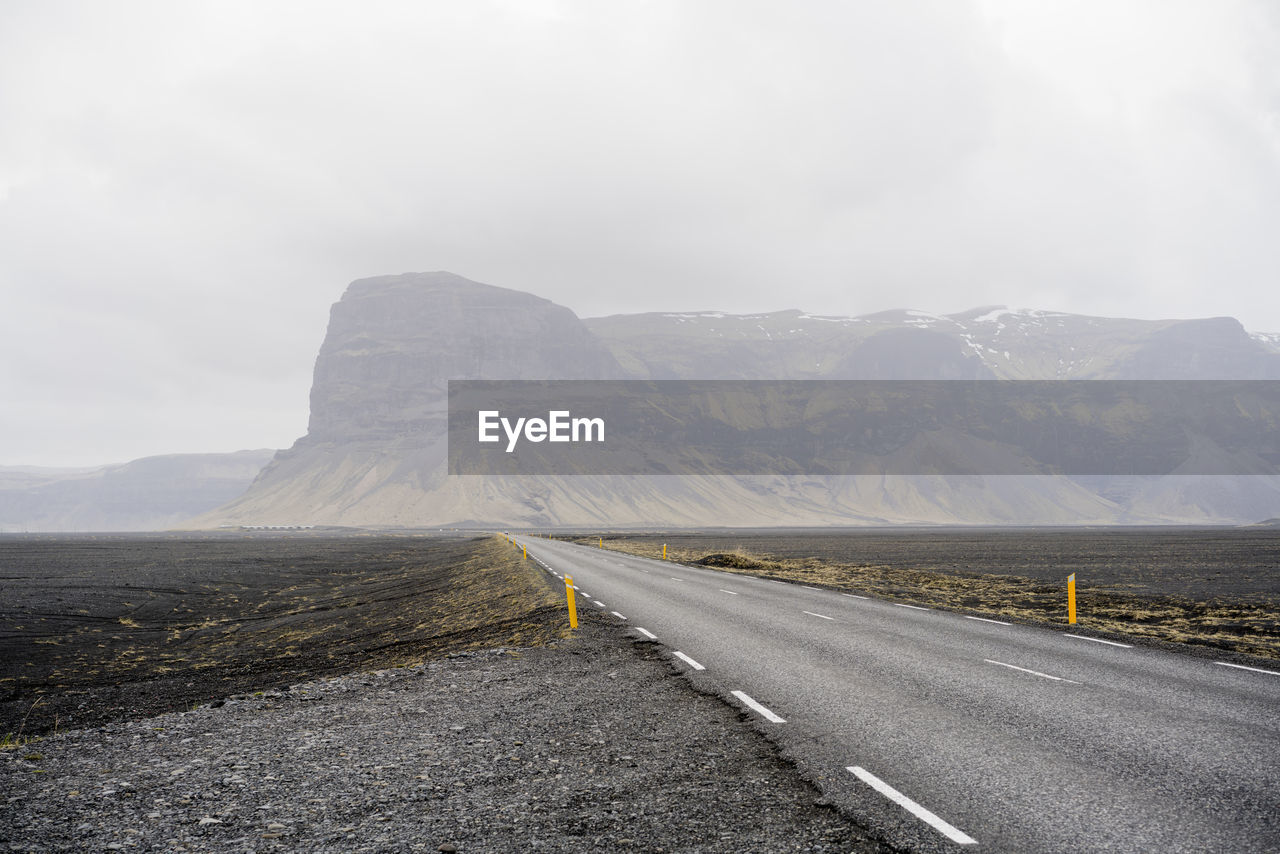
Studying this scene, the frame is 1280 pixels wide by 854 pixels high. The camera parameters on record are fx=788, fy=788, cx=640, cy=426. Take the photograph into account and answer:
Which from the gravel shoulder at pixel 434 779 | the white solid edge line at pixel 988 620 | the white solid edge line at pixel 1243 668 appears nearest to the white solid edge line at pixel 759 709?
the gravel shoulder at pixel 434 779

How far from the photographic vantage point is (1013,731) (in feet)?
24.7

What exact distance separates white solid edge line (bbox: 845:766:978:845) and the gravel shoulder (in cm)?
47

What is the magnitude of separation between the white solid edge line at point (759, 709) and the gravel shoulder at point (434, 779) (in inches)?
9.9

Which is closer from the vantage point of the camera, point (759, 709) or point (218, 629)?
point (759, 709)

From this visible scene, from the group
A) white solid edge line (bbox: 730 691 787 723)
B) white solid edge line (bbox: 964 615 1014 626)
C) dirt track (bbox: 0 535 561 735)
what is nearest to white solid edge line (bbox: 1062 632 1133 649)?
white solid edge line (bbox: 964 615 1014 626)

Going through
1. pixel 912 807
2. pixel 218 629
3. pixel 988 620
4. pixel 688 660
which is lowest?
pixel 218 629

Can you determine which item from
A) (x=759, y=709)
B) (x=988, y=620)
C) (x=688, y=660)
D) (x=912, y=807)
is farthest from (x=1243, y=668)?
(x=912, y=807)

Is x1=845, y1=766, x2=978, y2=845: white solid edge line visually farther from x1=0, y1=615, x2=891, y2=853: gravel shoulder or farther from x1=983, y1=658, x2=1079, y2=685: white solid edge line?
x1=983, y1=658, x2=1079, y2=685: white solid edge line

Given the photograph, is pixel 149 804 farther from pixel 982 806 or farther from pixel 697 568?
pixel 697 568

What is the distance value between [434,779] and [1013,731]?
538 centimetres

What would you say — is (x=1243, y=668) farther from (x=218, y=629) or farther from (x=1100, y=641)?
(x=218, y=629)

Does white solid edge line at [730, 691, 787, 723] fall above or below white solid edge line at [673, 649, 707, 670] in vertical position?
above

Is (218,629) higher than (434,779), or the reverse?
(434,779)

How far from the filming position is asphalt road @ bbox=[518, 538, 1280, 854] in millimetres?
5188
